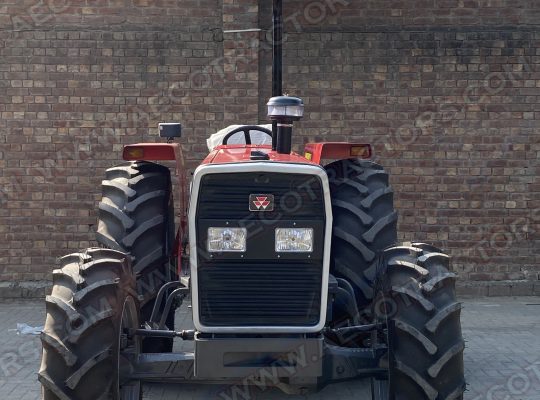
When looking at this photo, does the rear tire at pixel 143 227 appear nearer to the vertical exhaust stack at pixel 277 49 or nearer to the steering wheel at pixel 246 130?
the steering wheel at pixel 246 130

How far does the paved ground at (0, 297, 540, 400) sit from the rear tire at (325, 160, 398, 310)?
1.14m

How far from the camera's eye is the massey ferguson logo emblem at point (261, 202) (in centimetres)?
429

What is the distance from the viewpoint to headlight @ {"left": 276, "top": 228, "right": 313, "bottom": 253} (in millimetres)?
4328

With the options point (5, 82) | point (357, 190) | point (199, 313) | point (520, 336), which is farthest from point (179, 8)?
point (199, 313)

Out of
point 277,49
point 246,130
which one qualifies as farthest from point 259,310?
point 277,49

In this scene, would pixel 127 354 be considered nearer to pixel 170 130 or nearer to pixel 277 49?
pixel 170 130

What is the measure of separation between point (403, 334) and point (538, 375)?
8.51 ft

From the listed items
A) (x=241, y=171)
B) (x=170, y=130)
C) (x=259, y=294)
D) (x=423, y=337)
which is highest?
(x=170, y=130)

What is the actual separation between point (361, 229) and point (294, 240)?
1068 mm

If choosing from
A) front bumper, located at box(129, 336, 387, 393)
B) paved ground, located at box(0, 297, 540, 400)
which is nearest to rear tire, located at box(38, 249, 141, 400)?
front bumper, located at box(129, 336, 387, 393)

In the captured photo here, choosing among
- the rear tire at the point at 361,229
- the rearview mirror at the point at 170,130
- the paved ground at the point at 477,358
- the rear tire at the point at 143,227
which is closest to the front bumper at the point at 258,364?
the rear tire at the point at 361,229

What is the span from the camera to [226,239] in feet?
14.1

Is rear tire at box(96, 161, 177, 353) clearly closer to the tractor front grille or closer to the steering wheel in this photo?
the steering wheel

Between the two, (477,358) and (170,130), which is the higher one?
(170,130)
